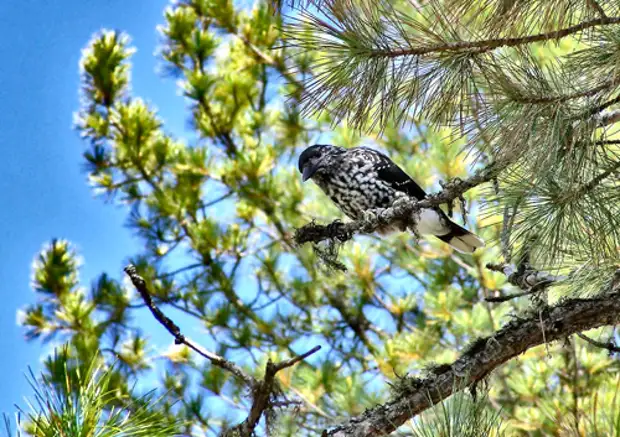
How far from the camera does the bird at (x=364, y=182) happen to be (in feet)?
10.6

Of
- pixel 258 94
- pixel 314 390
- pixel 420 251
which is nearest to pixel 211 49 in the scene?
pixel 258 94

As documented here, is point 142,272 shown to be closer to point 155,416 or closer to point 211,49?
point 211,49

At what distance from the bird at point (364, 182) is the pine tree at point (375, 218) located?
7.2 inches

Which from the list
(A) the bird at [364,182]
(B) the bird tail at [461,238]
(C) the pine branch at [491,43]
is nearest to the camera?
(C) the pine branch at [491,43]

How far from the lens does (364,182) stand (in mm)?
3264

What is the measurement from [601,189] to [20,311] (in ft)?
13.9

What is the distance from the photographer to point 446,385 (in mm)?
2029

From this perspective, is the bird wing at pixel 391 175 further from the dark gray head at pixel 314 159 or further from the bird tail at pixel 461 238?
the bird tail at pixel 461 238

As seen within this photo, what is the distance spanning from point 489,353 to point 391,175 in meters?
1.35

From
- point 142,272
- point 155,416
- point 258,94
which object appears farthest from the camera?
point 258,94

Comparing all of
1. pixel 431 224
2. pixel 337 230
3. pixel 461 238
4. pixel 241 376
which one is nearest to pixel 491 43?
pixel 337 230

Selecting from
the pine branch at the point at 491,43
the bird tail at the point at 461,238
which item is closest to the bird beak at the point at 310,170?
the bird tail at the point at 461,238

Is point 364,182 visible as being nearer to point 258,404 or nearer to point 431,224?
point 431,224

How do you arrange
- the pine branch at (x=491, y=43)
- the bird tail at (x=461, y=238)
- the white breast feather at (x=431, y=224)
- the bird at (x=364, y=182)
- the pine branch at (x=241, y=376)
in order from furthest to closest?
the bird tail at (x=461, y=238) → the white breast feather at (x=431, y=224) → the bird at (x=364, y=182) → the pine branch at (x=491, y=43) → the pine branch at (x=241, y=376)
